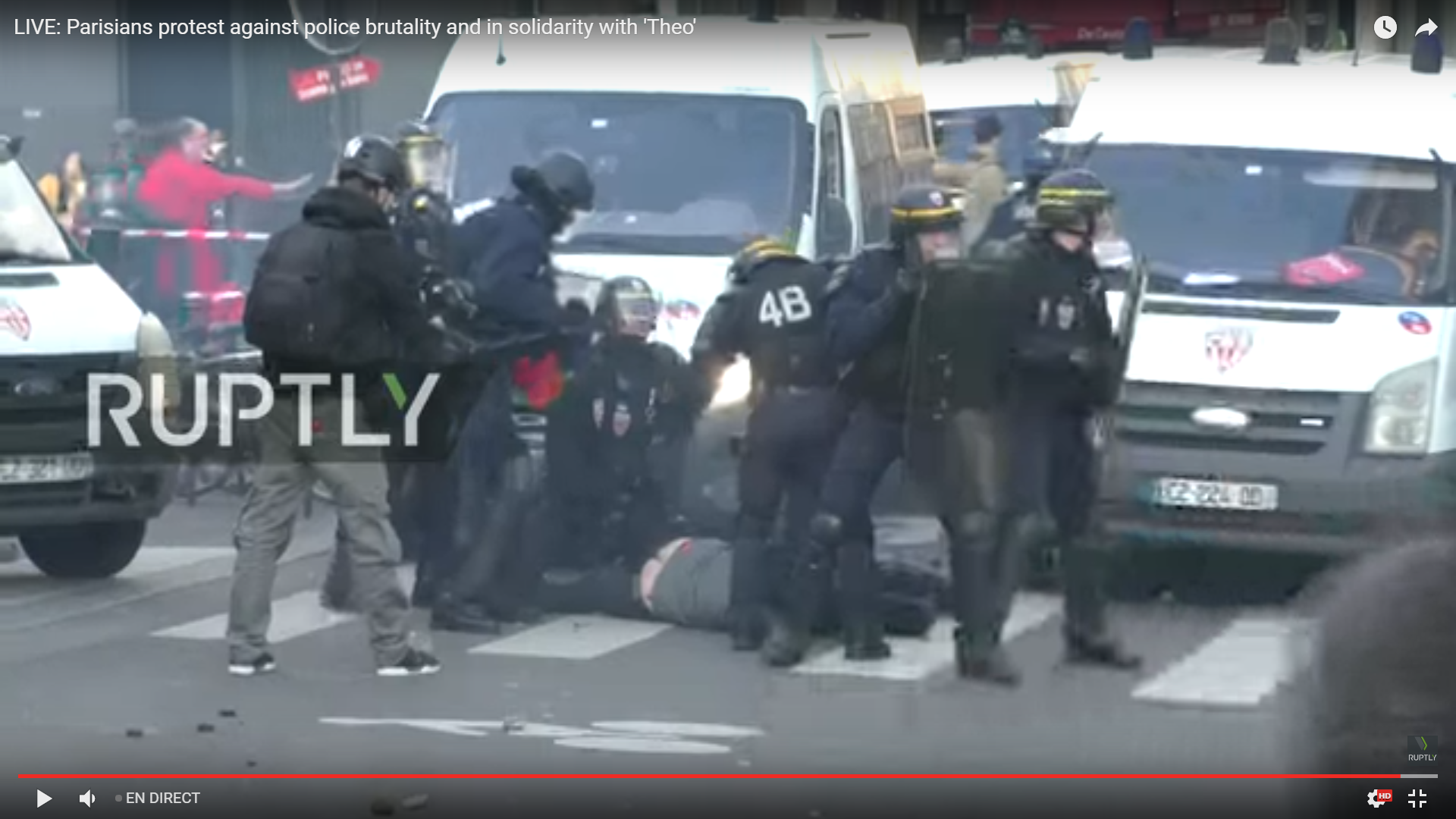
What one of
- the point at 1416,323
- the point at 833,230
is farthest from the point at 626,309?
the point at 1416,323

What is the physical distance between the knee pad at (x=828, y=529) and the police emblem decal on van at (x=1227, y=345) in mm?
2106

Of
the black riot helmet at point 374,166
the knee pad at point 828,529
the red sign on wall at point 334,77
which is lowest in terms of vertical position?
the knee pad at point 828,529

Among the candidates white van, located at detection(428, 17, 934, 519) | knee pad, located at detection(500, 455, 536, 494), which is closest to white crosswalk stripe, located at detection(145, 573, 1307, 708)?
knee pad, located at detection(500, 455, 536, 494)

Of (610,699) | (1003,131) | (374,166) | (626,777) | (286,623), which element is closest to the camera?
(626,777)

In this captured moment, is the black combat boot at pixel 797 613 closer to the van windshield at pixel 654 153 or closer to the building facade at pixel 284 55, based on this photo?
the van windshield at pixel 654 153

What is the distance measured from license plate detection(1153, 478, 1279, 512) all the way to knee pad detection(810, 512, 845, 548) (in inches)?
70.0

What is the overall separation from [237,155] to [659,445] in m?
8.32

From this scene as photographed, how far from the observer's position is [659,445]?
11641 millimetres

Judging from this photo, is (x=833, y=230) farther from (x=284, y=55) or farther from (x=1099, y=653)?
(x=284, y=55)

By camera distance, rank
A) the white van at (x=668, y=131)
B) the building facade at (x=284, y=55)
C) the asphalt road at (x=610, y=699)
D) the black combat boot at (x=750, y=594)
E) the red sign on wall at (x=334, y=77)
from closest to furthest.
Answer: the asphalt road at (x=610, y=699)
the black combat boot at (x=750, y=594)
the white van at (x=668, y=131)
the building facade at (x=284, y=55)
the red sign on wall at (x=334, y=77)

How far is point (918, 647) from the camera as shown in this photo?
34.9ft

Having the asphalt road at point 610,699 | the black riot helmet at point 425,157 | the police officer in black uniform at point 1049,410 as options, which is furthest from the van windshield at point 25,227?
the police officer in black uniform at point 1049,410

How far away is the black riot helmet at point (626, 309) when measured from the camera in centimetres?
1138

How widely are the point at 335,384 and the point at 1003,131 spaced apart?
6223mm
